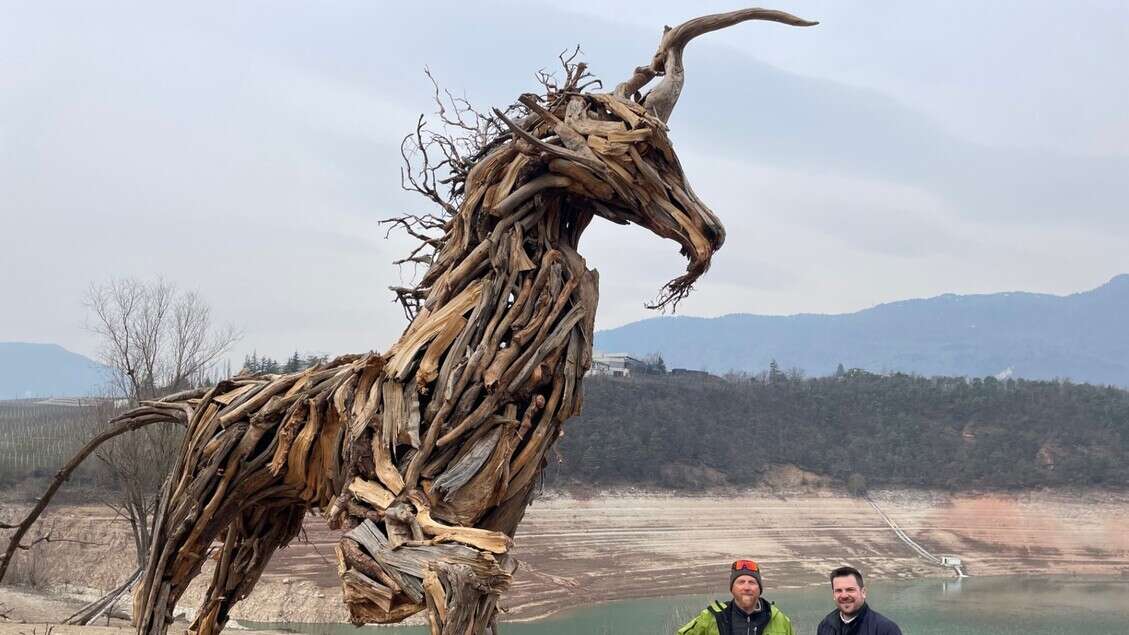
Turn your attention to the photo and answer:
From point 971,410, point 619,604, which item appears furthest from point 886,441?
point 619,604

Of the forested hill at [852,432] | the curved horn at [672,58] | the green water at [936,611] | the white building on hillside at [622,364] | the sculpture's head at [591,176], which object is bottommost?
the green water at [936,611]

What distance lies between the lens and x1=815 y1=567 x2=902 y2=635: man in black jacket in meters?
3.05

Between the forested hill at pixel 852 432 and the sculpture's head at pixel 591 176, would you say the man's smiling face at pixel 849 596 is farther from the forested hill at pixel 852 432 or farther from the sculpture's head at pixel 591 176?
the forested hill at pixel 852 432

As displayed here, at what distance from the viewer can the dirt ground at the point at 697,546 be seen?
21375 mm

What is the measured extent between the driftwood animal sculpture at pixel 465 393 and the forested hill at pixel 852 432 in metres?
28.0

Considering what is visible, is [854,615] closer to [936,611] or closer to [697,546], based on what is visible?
[936,611]

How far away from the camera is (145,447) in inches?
666

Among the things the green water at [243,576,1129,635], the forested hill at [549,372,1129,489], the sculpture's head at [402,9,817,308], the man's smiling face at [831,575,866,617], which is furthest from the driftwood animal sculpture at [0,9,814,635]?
the forested hill at [549,372,1129,489]

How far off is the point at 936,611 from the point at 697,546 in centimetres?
866

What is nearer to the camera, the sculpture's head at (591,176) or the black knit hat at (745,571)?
the black knit hat at (745,571)

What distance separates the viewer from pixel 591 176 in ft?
12.5

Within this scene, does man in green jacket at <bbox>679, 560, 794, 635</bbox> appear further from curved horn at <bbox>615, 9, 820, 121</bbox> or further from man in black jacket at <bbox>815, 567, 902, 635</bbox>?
curved horn at <bbox>615, 9, 820, 121</bbox>

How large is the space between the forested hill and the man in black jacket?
29203 millimetres

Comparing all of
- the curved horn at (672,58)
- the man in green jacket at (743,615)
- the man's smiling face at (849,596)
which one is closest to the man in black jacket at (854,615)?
the man's smiling face at (849,596)
